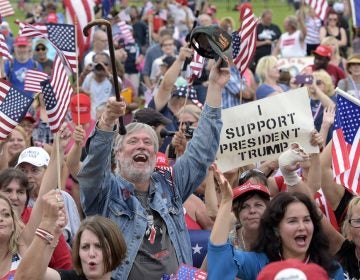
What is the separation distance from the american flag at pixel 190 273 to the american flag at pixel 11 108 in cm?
261

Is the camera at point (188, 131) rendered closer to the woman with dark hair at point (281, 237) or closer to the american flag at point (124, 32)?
the woman with dark hair at point (281, 237)

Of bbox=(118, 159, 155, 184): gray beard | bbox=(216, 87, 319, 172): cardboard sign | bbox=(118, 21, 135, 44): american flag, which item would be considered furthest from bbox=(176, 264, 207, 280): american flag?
bbox=(118, 21, 135, 44): american flag

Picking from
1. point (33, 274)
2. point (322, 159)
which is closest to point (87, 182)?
point (33, 274)

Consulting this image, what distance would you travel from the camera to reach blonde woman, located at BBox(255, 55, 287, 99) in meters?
14.7

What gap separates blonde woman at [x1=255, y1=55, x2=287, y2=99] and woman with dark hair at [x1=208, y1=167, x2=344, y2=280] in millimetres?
7832

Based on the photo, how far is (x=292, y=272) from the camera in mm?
4547

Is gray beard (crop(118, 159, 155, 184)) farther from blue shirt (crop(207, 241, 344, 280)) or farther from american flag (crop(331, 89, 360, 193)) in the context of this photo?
american flag (crop(331, 89, 360, 193))

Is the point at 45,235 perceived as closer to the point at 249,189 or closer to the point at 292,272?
the point at 292,272

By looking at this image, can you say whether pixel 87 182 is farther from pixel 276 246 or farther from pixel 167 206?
pixel 276 246

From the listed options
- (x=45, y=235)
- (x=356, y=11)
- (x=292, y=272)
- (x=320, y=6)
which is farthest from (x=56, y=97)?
(x=320, y=6)

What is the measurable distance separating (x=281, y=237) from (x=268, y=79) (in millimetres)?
8546

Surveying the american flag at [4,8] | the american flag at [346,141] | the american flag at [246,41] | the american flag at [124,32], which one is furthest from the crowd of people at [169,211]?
the american flag at [124,32]

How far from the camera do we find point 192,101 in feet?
40.1

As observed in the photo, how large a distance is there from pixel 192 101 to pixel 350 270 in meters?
5.32
